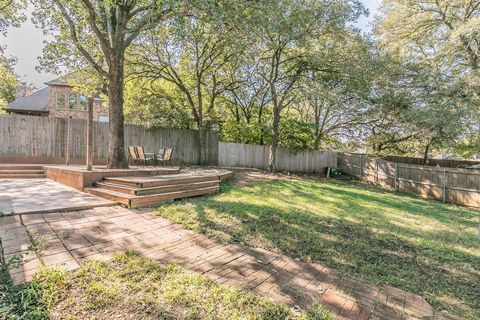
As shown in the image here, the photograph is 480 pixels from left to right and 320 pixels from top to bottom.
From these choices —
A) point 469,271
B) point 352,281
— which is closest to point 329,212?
point 469,271

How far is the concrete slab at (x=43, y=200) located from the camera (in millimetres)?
3924

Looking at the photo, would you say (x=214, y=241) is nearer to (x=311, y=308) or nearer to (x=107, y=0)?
(x=311, y=308)

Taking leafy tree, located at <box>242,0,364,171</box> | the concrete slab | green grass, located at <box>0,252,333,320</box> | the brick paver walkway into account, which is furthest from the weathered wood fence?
green grass, located at <box>0,252,333,320</box>

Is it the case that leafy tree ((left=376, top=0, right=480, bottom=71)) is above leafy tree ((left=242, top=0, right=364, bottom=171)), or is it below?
above

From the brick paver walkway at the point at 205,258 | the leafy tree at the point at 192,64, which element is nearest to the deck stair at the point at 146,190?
the brick paver walkway at the point at 205,258

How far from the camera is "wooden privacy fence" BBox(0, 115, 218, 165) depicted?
31.1 ft

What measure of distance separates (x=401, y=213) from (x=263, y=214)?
3.63 m

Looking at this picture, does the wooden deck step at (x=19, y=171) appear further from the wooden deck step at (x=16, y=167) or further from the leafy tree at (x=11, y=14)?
the leafy tree at (x=11, y=14)

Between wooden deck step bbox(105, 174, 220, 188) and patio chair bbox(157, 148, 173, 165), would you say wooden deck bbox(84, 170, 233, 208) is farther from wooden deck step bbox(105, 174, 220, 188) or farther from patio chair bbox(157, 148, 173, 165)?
patio chair bbox(157, 148, 173, 165)

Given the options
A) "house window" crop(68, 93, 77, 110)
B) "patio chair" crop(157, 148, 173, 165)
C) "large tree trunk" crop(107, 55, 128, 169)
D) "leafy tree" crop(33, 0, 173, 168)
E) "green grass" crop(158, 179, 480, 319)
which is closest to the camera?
"green grass" crop(158, 179, 480, 319)

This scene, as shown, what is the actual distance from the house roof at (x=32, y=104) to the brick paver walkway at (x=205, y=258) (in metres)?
20.7

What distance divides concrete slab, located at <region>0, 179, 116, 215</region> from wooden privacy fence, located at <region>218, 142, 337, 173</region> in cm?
875

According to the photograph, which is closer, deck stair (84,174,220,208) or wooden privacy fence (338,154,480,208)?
deck stair (84,174,220,208)

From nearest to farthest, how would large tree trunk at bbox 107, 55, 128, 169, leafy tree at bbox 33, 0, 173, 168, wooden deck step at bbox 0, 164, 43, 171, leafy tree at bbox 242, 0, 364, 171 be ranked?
leafy tree at bbox 242, 0, 364, 171, leafy tree at bbox 33, 0, 173, 168, large tree trunk at bbox 107, 55, 128, 169, wooden deck step at bbox 0, 164, 43, 171
